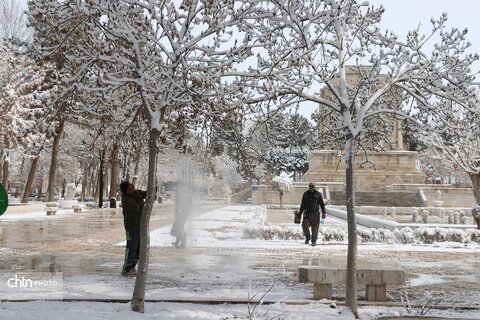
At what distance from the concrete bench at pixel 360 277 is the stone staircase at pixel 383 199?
37251 millimetres

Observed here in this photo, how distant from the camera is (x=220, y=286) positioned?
8727 mm

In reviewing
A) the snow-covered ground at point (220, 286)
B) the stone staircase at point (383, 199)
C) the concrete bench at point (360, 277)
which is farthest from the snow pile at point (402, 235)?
the stone staircase at point (383, 199)

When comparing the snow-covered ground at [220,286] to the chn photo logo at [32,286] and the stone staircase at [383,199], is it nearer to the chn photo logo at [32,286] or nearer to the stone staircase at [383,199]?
the chn photo logo at [32,286]

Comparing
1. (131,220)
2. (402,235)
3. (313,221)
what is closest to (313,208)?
(313,221)

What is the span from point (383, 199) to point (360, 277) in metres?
39.3

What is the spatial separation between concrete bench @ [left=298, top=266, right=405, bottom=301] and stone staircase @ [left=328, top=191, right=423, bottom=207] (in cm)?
3725

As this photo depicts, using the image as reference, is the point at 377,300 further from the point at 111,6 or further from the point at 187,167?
the point at 187,167

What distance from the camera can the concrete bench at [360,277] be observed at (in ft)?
24.5

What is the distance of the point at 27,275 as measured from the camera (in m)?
9.27

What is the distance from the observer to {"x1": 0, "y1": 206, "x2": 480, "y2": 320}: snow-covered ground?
21.3 feet

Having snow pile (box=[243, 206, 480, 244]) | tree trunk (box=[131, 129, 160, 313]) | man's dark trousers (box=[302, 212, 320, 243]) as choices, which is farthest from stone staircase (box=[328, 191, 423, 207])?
tree trunk (box=[131, 129, 160, 313])

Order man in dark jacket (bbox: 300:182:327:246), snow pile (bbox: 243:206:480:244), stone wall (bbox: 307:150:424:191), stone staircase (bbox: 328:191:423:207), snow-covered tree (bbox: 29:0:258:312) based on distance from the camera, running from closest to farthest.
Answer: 1. snow-covered tree (bbox: 29:0:258:312)
2. man in dark jacket (bbox: 300:182:327:246)
3. snow pile (bbox: 243:206:480:244)
4. stone staircase (bbox: 328:191:423:207)
5. stone wall (bbox: 307:150:424:191)

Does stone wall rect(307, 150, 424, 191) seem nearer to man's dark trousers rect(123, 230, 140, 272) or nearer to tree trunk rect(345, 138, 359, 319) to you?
man's dark trousers rect(123, 230, 140, 272)

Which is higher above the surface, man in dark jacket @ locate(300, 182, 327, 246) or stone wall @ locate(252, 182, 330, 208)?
stone wall @ locate(252, 182, 330, 208)
